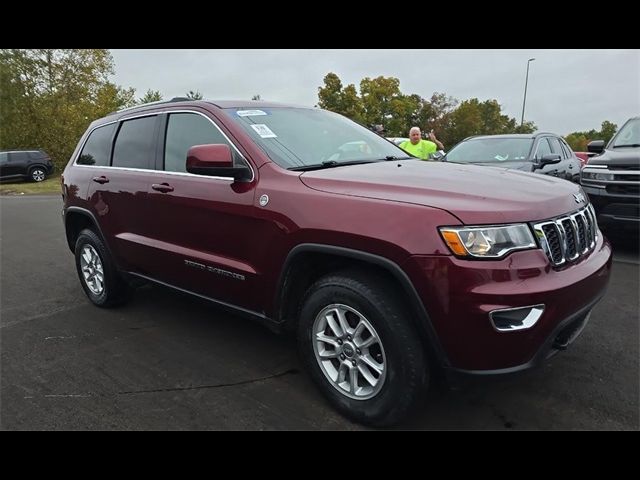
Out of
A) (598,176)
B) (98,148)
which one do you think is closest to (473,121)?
(598,176)

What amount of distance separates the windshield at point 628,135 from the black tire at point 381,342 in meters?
6.01

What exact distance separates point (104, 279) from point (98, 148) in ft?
4.13

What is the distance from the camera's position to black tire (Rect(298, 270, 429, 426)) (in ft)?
7.65

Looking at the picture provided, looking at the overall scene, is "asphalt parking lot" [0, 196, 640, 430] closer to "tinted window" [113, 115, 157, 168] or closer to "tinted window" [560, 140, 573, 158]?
"tinted window" [113, 115, 157, 168]

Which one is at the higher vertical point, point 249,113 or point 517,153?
point 249,113

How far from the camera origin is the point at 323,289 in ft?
8.57

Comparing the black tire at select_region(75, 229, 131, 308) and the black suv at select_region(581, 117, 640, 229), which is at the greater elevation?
the black suv at select_region(581, 117, 640, 229)

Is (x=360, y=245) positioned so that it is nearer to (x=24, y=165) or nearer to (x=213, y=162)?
(x=213, y=162)

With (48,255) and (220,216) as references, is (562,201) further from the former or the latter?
(48,255)

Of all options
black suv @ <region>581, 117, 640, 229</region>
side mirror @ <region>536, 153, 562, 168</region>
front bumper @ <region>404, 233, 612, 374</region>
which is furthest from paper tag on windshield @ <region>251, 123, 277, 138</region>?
side mirror @ <region>536, 153, 562, 168</region>

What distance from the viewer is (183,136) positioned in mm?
3562

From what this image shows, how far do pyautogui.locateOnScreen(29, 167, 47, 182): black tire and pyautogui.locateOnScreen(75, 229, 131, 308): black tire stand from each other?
2240 centimetres

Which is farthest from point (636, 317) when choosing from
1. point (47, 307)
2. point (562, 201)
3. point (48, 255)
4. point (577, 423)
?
point (48, 255)

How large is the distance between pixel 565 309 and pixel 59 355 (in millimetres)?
3451
